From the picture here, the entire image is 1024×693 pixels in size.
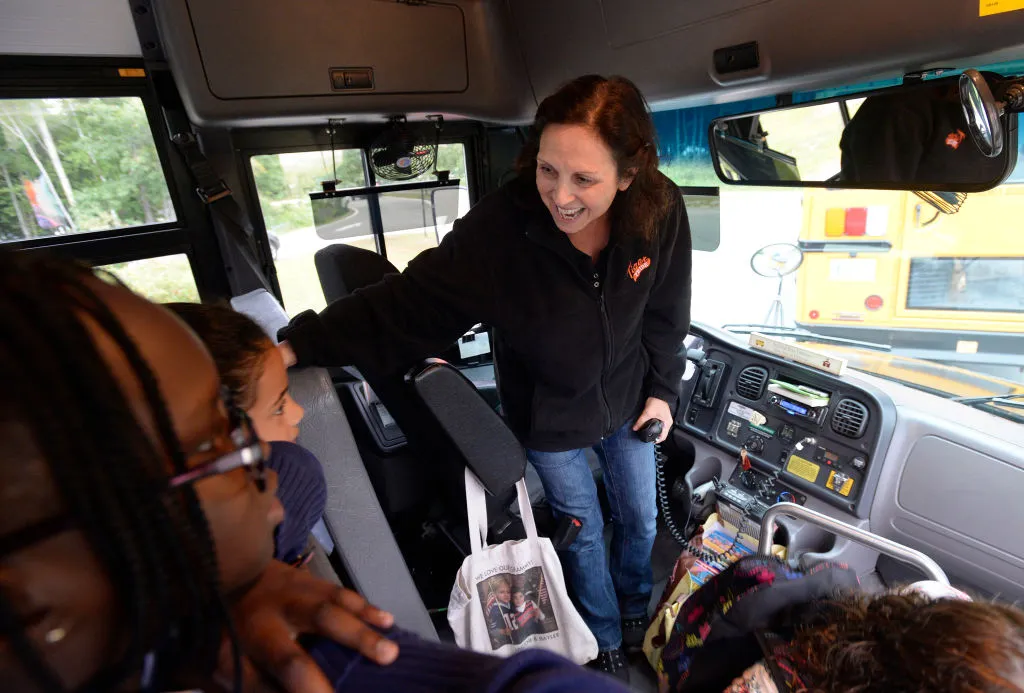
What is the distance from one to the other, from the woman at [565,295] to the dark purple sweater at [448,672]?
95 centimetres

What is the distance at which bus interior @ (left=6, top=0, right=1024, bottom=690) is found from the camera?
62.5 inches

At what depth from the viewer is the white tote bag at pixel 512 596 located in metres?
1.71

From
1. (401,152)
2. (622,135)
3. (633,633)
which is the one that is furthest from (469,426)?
(401,152)

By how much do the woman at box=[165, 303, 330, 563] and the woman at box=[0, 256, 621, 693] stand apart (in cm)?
46

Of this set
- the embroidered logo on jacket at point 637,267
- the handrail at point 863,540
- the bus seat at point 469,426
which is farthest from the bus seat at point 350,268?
the handrail at point 863,540

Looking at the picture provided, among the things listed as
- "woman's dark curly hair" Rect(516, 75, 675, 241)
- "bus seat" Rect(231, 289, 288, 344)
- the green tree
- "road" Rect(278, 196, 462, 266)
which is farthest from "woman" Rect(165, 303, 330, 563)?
"road" Rect(278, 196, 462, 266)

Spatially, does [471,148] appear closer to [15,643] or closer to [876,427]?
[876,427]

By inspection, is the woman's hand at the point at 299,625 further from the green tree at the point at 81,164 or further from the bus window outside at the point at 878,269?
the green tree at the point at 81,164

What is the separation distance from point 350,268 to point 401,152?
107cm

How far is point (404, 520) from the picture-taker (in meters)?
2.48

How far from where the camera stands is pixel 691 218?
9.19 ft

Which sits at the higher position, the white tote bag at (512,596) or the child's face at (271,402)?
the child's face at (271,402)

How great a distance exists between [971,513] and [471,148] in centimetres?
277

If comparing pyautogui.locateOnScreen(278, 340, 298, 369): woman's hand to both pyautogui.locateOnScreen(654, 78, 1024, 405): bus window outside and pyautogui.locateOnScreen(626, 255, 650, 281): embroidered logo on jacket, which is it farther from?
pyautogui.locateOnScreen(654, 78, 1024, 405): bus window outside
